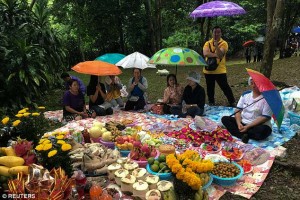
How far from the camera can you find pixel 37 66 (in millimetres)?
7637

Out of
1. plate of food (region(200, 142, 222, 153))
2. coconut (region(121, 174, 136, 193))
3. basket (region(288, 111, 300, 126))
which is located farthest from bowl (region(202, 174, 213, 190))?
basket (region(288, 111, 300, 126))

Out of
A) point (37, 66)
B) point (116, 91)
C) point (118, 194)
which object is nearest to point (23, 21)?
point (37, 66)

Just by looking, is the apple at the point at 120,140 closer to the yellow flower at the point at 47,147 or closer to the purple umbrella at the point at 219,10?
the yellow flower at the point at 47,147

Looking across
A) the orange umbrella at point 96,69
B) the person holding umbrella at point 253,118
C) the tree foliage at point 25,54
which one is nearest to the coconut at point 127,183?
the person holding umbrella at point 253,118

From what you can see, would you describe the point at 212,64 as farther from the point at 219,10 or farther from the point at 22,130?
the point at 22,130

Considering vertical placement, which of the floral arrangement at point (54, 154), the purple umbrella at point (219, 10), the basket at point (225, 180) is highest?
the purple umbrella at point (219, 10)

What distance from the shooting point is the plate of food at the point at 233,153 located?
168 inches

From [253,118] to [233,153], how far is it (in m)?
0.92

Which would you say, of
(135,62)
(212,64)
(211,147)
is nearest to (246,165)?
(211,147)

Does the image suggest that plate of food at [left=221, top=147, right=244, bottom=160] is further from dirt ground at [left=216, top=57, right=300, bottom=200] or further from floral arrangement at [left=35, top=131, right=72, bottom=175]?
floral arrangement at [left=35, top=131, right=72, bottom=175]

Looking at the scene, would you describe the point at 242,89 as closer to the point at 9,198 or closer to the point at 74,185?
the point at 74,185

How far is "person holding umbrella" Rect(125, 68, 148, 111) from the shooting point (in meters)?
6.71

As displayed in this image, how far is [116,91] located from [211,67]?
2.20 m

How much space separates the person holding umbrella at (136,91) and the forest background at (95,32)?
233cm
